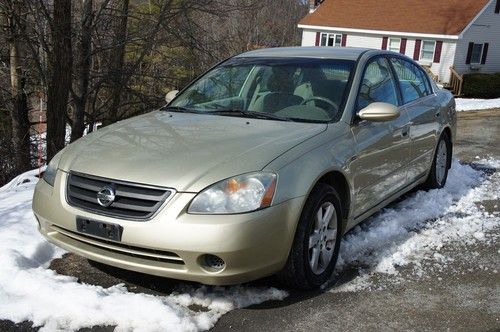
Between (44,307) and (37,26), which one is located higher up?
(37,26)

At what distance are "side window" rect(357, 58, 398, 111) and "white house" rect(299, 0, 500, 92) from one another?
2397cm

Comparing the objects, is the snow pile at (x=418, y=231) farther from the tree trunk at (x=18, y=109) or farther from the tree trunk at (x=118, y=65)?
the tree trunk at (x=18, y=109)

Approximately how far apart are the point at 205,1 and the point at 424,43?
67.6 feet

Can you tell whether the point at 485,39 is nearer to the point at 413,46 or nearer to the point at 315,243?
the point at 413,46

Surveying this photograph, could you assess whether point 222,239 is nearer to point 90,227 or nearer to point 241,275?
point 241,275

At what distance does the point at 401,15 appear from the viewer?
102ft

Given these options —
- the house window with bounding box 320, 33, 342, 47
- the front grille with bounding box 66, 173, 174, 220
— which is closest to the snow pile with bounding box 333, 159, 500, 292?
the front grille with bounding box 66, 173, 174, 220

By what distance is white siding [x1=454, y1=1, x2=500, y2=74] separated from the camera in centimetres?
2897

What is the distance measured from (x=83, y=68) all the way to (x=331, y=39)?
965 inches

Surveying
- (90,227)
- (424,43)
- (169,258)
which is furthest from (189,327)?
(424,43)

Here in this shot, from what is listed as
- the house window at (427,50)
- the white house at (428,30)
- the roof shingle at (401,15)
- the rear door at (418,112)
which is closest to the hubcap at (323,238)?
the rear door at (418,112)

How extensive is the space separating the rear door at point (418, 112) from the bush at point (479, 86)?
73.1ft

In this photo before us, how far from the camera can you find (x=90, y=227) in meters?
3.28

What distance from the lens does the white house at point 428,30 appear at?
28766mm
